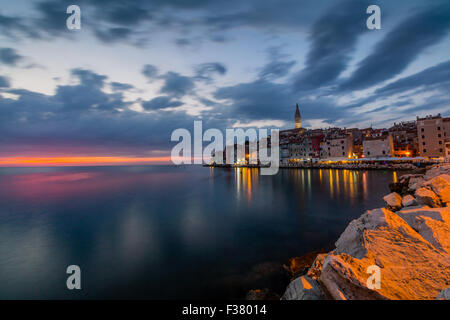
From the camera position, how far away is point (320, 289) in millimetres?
3627

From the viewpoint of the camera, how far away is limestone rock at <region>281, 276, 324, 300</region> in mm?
3582

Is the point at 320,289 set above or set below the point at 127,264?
above

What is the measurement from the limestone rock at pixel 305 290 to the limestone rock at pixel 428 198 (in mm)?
7774

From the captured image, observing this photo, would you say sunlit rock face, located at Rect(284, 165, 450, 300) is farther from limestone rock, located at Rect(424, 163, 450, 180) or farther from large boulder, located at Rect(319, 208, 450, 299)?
limestone rock, located at Rect(424, 163, 450, 180)

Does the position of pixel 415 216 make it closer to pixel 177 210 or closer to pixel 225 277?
Answer: pixel 225 277

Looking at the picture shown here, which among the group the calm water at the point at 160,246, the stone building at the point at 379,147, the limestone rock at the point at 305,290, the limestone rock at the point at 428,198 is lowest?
the calm water at the point at 160,246

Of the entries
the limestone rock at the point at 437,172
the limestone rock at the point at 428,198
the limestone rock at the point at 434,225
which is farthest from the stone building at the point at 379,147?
the limestone rock at the point at 434,225

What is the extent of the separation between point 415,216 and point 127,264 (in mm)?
10160

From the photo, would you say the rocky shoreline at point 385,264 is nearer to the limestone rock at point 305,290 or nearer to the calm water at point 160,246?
the limestone rock at point 305,290

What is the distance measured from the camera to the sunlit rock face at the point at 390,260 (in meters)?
3.27

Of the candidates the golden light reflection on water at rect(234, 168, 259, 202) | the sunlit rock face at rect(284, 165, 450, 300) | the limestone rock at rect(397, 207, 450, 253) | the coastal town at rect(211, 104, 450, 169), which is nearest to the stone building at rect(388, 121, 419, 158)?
the coastal town at rect(211, 104, 450, 169)
